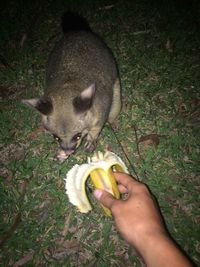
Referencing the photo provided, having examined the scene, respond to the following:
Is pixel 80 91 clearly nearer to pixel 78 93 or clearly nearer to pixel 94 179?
pixel 78 93

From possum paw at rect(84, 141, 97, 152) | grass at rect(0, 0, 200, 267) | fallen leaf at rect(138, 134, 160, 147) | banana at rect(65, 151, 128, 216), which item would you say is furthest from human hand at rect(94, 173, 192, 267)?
Result: fallen leaf at rect(138, 134, 160, 147)

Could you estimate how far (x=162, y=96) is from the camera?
244 inches

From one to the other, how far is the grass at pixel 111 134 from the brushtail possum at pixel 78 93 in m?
0.64

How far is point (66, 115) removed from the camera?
4484 mm

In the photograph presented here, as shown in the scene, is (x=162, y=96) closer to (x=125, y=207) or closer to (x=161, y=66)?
(x=161, y=66)

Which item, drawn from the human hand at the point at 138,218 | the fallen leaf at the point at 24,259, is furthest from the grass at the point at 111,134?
the human hand at the point at 138,218

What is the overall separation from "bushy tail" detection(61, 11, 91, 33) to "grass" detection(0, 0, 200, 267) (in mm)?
283

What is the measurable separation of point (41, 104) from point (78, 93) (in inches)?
27.3

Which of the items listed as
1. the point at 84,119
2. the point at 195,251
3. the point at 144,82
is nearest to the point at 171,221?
the point at 195,251

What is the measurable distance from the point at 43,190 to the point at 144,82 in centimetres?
302

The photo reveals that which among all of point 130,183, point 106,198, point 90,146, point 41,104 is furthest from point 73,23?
point 106,198

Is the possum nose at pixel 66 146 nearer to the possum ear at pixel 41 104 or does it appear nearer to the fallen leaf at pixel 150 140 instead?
the possum ear at pixel 41 104

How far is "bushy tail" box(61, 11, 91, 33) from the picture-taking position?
699 centimetres

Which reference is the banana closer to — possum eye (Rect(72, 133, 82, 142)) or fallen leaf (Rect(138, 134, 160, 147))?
possum eye (Rect(72, 133, 82, 142))
